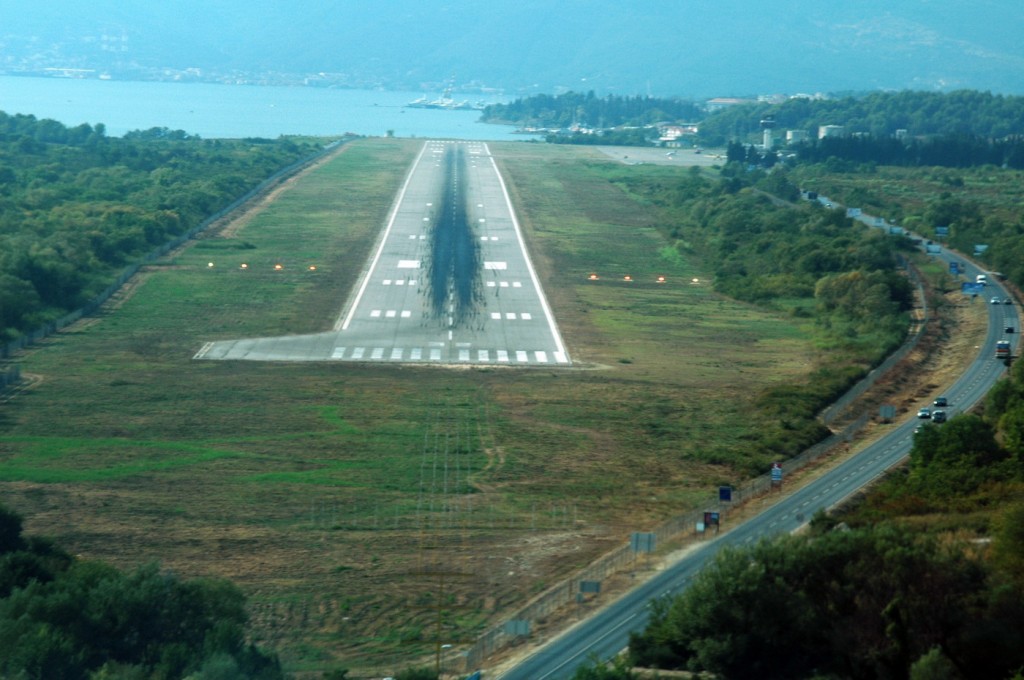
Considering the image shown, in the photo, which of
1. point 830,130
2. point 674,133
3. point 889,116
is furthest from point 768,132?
point 889,116

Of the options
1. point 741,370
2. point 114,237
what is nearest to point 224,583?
point 741,370

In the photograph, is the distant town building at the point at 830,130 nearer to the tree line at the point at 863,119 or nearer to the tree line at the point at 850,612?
the tree line at the point at 863,119

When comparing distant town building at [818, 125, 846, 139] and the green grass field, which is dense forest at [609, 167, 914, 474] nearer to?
the green grass field

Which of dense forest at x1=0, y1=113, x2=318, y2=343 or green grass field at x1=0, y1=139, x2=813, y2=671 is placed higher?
dense forest at x1=0, y1=113, x2=318, y2=343

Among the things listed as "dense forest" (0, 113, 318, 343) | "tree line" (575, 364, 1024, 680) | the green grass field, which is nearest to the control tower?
"dense forest" (0, 113, 318, 343)

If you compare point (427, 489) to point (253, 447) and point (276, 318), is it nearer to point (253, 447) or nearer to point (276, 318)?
point (253, 447)

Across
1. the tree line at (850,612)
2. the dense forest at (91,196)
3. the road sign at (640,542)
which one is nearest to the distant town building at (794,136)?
the dense forest at (91,196)
